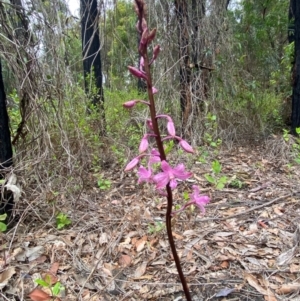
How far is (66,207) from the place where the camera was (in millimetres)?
2248

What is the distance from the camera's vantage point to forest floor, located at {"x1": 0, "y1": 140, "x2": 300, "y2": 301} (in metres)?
1.53

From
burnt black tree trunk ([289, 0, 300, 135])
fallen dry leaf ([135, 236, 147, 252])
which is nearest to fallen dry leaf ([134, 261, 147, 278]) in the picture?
fallen dry leaf ([135, 236, 147, 252])

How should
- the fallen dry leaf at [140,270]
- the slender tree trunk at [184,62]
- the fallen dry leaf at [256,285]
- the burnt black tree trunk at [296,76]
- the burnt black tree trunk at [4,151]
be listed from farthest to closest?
the burnt black tree trunk at [296,76], the slender tree trunk at [184,62], the burnt black tree trunk at [4,151], the fallen dry leaf at [140,270], the fallen dry leaf at [256,285]

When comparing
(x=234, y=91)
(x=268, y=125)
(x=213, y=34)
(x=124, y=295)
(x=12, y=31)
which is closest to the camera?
(x=124, y=295)

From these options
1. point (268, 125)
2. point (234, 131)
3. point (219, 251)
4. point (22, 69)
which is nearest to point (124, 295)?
point (219, 251)

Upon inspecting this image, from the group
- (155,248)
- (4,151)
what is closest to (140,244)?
(155,248)

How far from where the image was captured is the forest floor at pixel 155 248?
5.02ft

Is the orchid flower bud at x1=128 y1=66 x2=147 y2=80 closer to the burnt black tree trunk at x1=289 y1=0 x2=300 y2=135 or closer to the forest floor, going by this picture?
the forest floor

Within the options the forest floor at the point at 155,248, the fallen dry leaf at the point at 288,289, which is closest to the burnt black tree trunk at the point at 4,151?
the forest floor at the point at 155,248

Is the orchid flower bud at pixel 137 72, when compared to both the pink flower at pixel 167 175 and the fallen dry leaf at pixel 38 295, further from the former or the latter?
the fallen dry leaf at pixel 38 295

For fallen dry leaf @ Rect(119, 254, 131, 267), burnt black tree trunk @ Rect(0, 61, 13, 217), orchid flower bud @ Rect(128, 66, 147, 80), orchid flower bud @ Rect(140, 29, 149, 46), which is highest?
orchid flower bud @ Rect(140, 29, 149, 46)

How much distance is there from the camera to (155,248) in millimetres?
1845

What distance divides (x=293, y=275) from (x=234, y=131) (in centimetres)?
263

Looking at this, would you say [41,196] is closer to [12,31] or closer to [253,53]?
[12,31]
